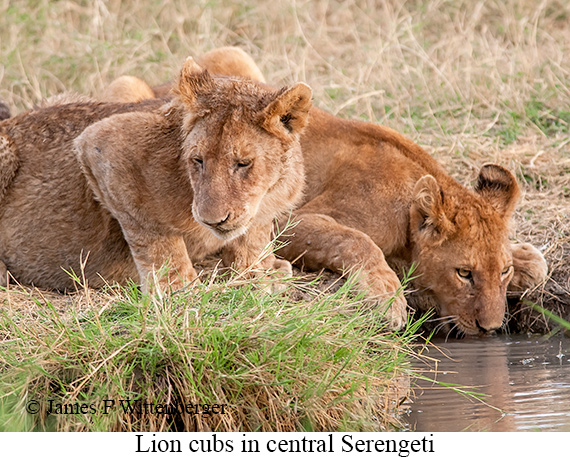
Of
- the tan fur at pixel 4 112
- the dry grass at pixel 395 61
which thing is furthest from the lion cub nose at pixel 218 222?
the tan fur at pixel 4 112

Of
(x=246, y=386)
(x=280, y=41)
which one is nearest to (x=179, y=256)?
(x=246, y=386)

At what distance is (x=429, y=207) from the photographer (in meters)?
5.79

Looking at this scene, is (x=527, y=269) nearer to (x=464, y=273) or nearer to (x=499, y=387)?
(x=464, y=273)

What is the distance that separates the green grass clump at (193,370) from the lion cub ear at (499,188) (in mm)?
1898

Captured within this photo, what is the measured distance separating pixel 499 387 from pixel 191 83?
227 cm

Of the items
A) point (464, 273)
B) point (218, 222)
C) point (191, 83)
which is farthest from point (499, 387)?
point (191, 83)

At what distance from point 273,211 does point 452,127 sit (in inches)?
145

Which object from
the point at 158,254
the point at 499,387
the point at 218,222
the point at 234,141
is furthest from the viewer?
the point at 158,254

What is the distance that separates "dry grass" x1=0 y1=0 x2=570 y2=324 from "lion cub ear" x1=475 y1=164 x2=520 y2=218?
0.73m

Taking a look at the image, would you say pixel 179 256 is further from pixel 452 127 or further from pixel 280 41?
pixel 280 41

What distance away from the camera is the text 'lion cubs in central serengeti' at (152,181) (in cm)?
469

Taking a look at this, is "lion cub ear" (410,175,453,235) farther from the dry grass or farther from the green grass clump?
the green grass clump

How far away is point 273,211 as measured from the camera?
208 inches
